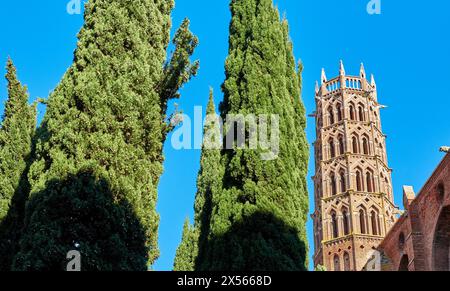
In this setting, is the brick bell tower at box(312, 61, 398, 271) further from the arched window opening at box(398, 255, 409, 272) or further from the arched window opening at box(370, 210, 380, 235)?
the arched window opening at box(398, 255, 409, 272)

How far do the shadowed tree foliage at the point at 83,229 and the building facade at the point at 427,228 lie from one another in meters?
18.1

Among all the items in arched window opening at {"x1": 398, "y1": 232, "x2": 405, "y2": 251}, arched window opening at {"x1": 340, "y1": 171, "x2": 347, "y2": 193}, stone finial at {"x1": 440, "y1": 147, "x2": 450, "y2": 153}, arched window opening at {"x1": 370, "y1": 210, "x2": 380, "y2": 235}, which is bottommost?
arched window opening at {"x1": 398, "y1": 232, "x2": 405, "y2": 251}

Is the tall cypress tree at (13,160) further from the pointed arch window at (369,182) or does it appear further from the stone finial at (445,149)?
the pointed arch window at (369,182)

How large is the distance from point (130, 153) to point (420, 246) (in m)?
22.5

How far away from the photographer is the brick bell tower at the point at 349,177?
158ft

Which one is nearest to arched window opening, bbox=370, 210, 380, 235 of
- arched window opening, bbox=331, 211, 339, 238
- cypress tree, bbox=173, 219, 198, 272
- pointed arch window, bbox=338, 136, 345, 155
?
arched window opening, bbox=331, 211, 339, 238

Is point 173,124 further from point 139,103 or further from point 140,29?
point 140,29

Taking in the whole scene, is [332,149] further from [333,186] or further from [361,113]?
[361,113]

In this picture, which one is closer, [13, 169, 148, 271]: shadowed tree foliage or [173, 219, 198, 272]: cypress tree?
[13, 169, 148, 271]: shadowed tree foliage

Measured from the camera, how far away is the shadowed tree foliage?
10320 mm

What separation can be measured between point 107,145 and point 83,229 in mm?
1762

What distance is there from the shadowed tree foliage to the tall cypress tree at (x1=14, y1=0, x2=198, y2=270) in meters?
0.02

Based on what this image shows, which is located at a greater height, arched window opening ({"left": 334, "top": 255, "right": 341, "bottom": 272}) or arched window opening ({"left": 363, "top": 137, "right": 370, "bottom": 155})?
arched window opening ({"left": 363, "top": 137, "right": 370, "bottom": 155})
